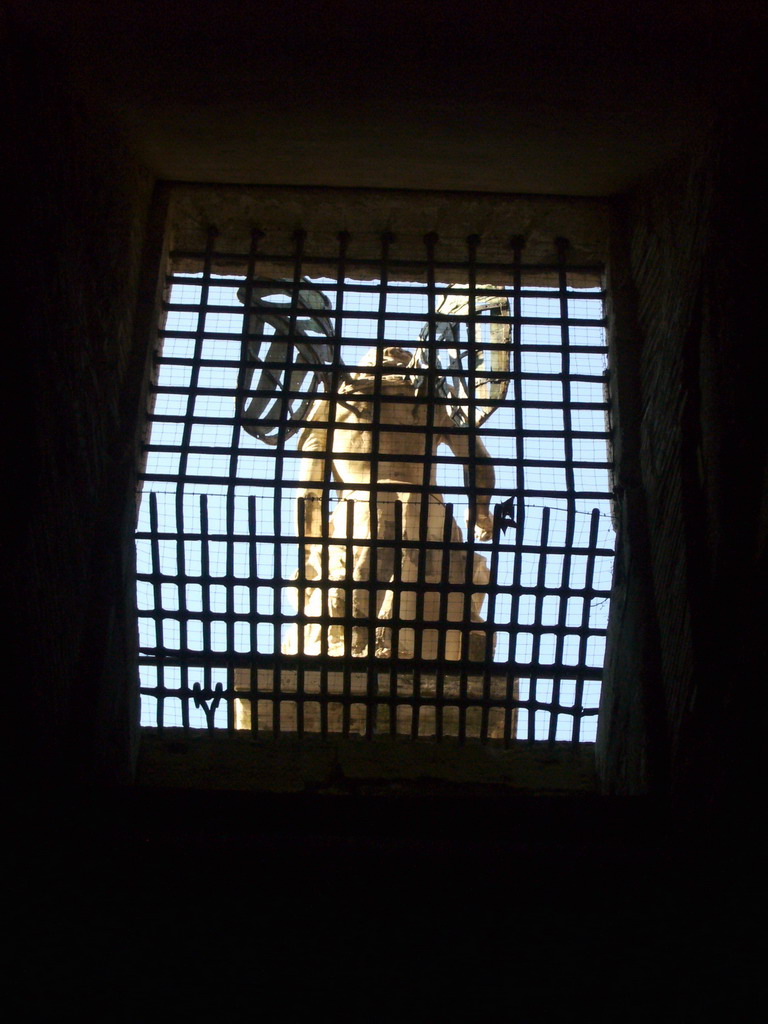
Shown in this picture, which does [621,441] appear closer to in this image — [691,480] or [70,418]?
[691,480]

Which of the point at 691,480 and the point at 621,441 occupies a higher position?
the point at 621,441

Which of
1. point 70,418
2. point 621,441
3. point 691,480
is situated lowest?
point 691,480

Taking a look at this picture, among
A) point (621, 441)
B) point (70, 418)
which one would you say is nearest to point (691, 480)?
point (621, 441)

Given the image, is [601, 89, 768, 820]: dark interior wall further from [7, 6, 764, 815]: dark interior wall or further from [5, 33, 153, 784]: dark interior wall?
[5, 33, 153, 784]: dark interior wall

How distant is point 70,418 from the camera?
11.1ft

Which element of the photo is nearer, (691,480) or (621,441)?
(691,480)

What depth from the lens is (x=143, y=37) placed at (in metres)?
3.41

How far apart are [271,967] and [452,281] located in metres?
2.82

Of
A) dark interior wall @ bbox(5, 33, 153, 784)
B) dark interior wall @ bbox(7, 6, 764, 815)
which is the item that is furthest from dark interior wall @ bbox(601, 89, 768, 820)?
dark interior wall @ bbox(5, 33, 153, 784)

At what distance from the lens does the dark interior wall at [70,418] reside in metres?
3.02

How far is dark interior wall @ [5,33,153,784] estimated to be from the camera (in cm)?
302

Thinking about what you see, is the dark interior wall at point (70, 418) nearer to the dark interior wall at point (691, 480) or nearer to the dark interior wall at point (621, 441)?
the dark interior wall at point (621, 441)

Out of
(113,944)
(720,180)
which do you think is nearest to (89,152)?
(720,180)

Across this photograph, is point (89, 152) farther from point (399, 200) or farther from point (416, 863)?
point (416, 863)
